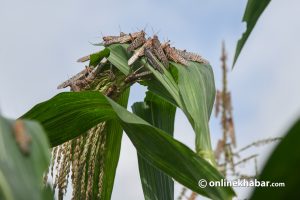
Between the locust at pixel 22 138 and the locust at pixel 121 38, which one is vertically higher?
the locust at pixel 121 38

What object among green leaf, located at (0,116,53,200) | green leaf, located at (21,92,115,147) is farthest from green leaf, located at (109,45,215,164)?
green leaf, located at (0,116,53,200)

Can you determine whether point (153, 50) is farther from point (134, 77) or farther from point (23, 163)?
point (23, 163)

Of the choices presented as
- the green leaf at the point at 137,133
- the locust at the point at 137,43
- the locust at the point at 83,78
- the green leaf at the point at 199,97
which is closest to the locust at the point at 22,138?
the green leaf at the point at 137,133

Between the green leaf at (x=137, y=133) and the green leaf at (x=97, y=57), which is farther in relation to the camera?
the green leaf at (x=97, y=57)

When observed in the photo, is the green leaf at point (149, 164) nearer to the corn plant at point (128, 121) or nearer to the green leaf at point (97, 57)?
the corn plant at point (128, 121)

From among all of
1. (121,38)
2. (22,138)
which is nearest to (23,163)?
(22,138)

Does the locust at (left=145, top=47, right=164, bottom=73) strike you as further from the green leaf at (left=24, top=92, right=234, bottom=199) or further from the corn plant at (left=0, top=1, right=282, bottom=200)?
the green leaf at (left=24, top=92, right=234, bottom=199)

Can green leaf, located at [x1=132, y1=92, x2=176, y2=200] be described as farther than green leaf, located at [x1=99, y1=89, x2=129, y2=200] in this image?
Yes
